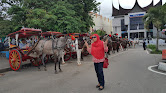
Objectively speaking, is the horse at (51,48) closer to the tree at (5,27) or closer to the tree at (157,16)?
the tree at (5,27)

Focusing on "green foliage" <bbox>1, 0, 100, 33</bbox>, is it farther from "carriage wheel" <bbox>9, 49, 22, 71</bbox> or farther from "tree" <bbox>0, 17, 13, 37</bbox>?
"carriage wheel" <bbox>9, 49, 22, 71</bbox>

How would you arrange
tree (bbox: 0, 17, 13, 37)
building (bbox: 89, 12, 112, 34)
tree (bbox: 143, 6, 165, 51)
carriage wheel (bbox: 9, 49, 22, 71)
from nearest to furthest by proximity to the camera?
carriage wheel (bbox: 9, 49, 22, 71) → tree (bbox: 0, 17, 13, 37) → tree (bbox: 143, 6, 165, 51) → building (bbox: 89, 12, 112, 34)

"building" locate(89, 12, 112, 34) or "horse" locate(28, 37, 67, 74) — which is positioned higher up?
"building" locate(89, 12, 112, 34)

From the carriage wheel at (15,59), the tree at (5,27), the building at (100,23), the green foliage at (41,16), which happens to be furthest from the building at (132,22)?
the carriage wheel at (15,59)

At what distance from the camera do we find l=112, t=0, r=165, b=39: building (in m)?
48.9

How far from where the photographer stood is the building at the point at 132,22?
48.9 metres

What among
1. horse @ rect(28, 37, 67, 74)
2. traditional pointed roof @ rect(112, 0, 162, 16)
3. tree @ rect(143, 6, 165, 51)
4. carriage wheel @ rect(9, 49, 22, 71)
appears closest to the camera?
horse @ rect(28, 37, 67, 74)

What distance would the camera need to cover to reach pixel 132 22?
166 ft

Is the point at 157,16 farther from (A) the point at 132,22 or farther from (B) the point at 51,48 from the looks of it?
(A) the point at 132,22

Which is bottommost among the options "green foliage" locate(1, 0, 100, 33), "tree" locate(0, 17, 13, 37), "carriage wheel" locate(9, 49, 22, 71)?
"carriage wheel" locate(9, 49, 22, 71)

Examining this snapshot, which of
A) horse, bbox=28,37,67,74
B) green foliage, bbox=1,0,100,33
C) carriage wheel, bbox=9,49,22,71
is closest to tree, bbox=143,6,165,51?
green foliage, bbox=1,0,100,33

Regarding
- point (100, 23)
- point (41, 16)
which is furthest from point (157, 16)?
point (100, 23)

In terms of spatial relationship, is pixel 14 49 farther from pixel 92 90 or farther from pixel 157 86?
pixel 157 86

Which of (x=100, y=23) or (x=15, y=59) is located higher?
(x=100, y=23)
